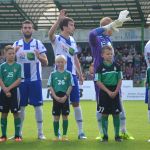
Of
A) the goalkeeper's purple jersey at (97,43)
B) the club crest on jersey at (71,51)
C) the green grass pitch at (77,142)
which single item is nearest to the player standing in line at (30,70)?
the club crest on jersey at (71,51)

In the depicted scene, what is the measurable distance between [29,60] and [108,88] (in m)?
1.67

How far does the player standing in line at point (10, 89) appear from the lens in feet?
29.6

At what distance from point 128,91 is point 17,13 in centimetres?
1344

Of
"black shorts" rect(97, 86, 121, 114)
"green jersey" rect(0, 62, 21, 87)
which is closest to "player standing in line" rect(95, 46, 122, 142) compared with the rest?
"black shorts" rect(97, 86, 121, 114)

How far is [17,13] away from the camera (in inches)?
1420

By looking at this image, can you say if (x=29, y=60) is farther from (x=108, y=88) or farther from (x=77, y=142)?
(x=77, y=142)

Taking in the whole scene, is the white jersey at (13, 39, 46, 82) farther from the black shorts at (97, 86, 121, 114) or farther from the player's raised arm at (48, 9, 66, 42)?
the black shorts at (97, 86, 121, 114)

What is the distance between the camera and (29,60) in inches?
374

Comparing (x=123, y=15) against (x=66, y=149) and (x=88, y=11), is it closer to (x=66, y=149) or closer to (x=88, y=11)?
(x=66, y=149)

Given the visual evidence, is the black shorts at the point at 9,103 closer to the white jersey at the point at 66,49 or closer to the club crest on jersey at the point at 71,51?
the white jersey at the point at 66,49

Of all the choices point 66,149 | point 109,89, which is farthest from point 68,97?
point 66,149

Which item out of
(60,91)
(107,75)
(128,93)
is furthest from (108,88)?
(128,93)

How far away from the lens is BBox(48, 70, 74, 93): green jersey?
9188 millimetres

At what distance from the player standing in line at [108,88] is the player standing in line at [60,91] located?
60 centimetres
